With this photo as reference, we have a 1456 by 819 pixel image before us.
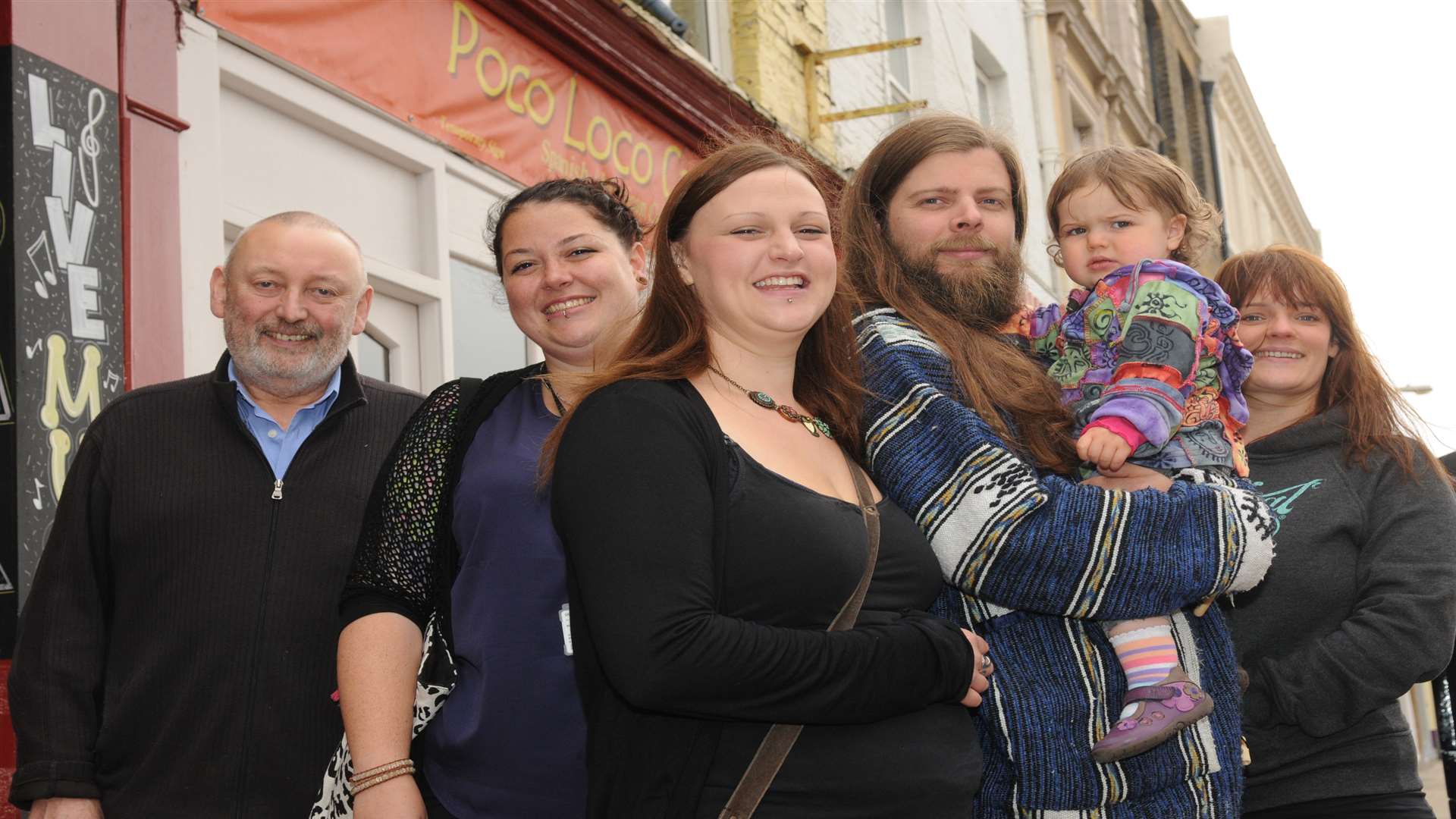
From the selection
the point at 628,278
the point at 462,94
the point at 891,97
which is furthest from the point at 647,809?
the point at 891,97

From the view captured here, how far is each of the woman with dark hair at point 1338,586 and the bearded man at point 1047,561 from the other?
63cm

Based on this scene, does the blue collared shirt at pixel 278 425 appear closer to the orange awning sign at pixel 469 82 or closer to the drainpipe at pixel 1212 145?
the orange awning sign at pixel 469 82

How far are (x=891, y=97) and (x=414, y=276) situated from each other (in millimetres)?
6836

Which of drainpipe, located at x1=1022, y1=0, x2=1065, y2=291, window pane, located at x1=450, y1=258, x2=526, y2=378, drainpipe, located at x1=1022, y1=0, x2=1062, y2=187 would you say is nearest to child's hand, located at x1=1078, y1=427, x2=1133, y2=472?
window pane, located at x1=450, y1=258, x2=526, y2=378

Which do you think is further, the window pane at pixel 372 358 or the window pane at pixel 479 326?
the window pane at pixel 479 326

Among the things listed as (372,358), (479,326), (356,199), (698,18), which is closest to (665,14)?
(698,18)

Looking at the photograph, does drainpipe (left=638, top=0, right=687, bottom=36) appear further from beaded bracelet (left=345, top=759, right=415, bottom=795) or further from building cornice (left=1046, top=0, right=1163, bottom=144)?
building cornice (left=1046, top=0, right=1163, bottom=144)

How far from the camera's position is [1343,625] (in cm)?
301

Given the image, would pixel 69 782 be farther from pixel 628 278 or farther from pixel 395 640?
pixel 628 278

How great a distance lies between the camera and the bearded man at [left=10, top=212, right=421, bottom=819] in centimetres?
300

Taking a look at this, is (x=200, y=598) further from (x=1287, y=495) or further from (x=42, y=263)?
(x=1287, y=495)

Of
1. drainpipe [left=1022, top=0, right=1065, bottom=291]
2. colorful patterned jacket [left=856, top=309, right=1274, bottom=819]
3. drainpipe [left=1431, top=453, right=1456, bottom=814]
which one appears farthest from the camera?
drainpipe [left=1022, top=0, right=1065, bottom=291]

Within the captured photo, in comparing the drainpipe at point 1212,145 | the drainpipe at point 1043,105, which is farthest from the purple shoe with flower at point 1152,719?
the drainpipe at point 1212,145

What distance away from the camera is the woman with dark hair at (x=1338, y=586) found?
9.71ft
